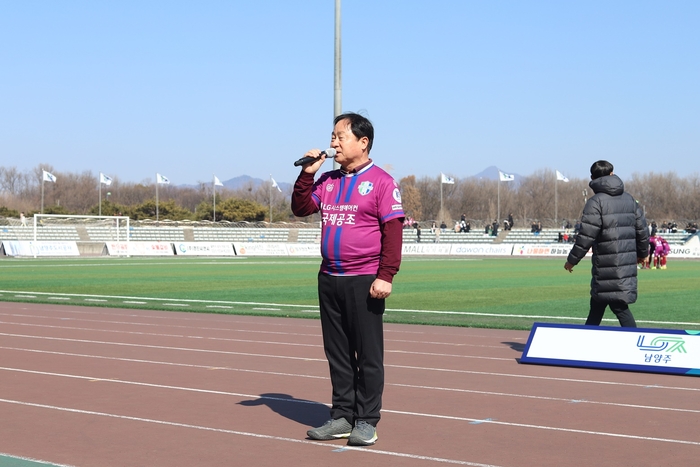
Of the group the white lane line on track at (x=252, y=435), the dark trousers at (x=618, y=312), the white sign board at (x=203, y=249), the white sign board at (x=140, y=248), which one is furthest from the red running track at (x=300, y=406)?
the white sign board at (x=203, y=249)

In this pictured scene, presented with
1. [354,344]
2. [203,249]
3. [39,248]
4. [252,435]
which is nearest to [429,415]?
[354,344]

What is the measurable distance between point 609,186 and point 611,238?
1.74 ft

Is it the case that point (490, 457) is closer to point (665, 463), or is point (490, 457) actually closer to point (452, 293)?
point (665, 463)

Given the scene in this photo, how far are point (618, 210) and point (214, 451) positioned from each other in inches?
219

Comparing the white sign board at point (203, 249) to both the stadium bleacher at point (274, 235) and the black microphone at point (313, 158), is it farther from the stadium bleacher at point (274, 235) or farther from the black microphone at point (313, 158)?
the black microphone at point (313, 158)

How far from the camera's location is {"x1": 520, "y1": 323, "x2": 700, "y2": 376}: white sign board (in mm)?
9367

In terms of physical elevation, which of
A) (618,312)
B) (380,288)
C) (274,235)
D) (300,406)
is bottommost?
(300,406)

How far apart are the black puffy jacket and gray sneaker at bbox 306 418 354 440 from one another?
4.40m

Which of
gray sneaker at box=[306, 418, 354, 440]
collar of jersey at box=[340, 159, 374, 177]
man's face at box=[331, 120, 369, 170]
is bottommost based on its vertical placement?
gray sneaker at box=[306, 418, 354, 440]

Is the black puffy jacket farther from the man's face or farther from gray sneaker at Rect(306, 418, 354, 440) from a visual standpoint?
gray sneaker at Rect(306, 418, 354, 440)

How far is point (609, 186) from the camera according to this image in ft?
32.4

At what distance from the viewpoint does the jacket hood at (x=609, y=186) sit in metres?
9.88

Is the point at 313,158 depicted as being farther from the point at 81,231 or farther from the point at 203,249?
the point at 81,231

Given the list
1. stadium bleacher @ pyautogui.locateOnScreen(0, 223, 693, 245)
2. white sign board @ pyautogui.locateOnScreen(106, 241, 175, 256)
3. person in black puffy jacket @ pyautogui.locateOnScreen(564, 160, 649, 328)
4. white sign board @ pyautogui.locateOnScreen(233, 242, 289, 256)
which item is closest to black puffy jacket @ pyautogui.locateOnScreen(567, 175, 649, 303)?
person in black puffy jacket @ pyautogui.locateOnScreen(564, 160, 649, 328)
